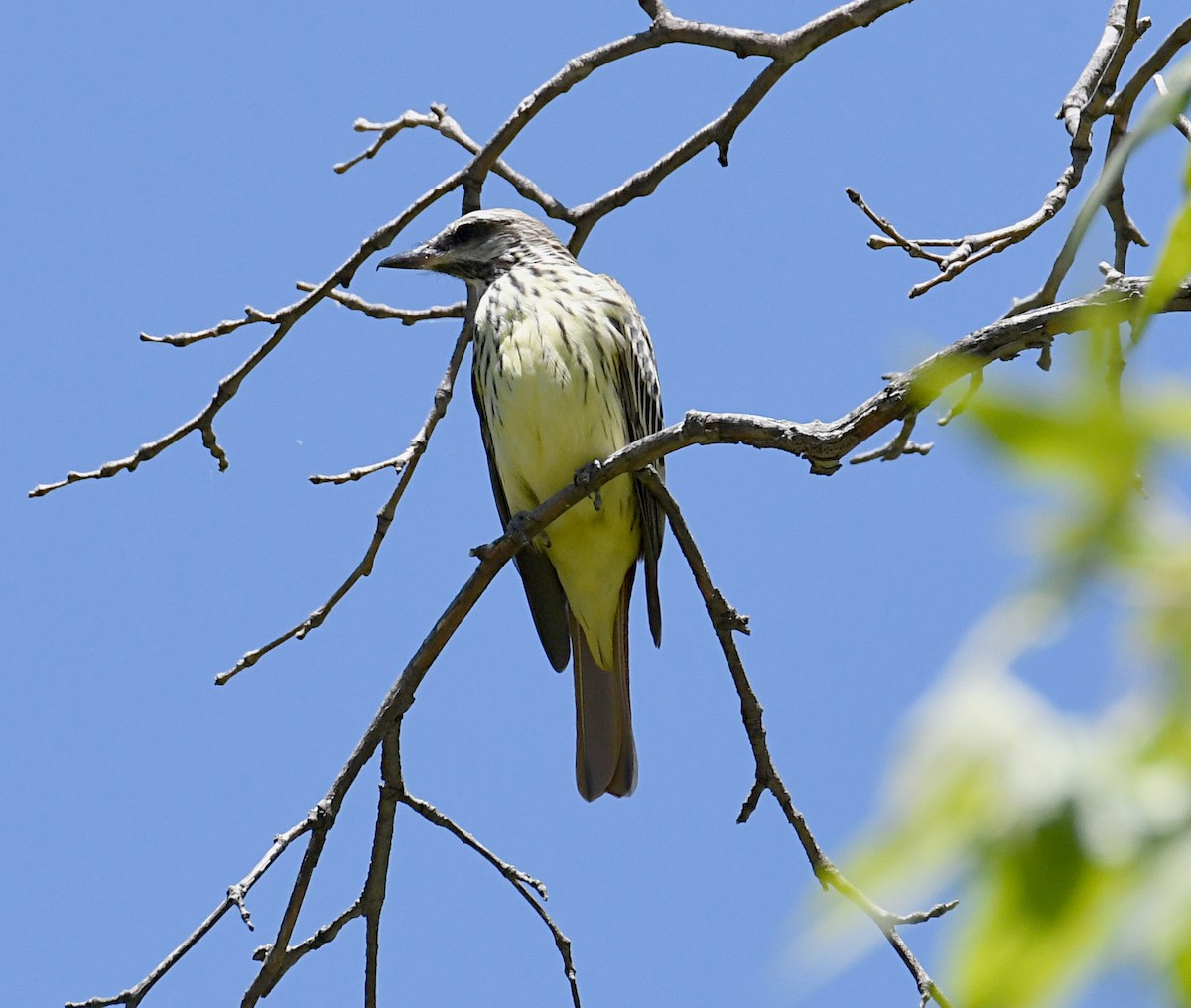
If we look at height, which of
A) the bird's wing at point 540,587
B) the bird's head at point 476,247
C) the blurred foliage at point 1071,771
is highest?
the bird's head at point 476,247

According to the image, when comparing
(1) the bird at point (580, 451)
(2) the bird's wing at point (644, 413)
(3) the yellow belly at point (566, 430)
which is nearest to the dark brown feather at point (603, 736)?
(1) the bird at point (580, 451)

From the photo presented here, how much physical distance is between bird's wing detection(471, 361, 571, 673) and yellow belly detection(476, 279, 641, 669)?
0.07m

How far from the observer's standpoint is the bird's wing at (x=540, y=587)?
6059mm

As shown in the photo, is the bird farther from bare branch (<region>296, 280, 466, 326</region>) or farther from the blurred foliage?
the blurred foliage

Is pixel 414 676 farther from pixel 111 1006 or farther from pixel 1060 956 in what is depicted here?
pixel 1060 956

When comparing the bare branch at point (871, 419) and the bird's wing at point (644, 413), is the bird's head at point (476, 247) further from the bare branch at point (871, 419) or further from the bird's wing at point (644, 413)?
the bare branch at point (871, 419)

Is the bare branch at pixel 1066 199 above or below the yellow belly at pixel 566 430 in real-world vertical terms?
below

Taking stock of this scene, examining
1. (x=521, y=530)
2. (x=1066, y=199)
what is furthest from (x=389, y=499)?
(x=1066, y=199)

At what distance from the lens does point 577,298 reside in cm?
591

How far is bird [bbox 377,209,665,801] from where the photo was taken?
5.66m

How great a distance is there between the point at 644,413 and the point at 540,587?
2.82 feet

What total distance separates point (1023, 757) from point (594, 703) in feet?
16.6

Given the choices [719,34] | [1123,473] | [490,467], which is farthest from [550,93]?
[1123,473]

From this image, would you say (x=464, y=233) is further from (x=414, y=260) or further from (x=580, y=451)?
(x=580, y=451)
